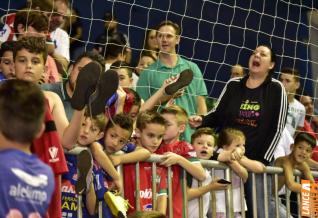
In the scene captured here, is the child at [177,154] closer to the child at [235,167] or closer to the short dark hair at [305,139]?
the child at [235,167]

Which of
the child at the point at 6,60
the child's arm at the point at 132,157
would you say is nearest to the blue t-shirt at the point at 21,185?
the child's arm at the point at 132,157

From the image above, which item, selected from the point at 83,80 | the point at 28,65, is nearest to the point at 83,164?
the point at 83,80

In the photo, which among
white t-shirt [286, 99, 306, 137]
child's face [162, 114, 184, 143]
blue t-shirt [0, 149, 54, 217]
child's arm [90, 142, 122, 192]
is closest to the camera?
blue t-shirt [0, 149, 54, 217]

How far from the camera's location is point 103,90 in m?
6.25

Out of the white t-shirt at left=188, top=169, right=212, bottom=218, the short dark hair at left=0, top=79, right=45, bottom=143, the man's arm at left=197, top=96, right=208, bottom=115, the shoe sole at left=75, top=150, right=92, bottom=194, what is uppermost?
the short dark hair at left=0, top=79, right=45, bottom=143

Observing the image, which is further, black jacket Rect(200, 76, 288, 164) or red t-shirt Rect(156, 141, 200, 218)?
black jacket Rect(200, 76, 288, 164)

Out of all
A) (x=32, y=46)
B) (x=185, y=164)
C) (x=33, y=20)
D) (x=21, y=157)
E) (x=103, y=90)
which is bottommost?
(x=185, y=164)

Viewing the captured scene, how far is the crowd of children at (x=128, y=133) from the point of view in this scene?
4520mm

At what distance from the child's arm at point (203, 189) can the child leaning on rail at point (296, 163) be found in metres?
0.89

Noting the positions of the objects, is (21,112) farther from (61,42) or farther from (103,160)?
(61,42)

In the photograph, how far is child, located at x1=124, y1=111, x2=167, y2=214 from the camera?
7168 millimetres

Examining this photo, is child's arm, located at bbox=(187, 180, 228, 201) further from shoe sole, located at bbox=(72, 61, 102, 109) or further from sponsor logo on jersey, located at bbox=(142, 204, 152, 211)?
shoe sole, located at bbox=(72, 61, 102, 109)

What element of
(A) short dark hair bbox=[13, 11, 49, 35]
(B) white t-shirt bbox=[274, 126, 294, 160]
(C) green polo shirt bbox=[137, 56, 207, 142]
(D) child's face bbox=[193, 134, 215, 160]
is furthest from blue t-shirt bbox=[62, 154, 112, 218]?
A: (B) white t-shirt bbox=[274, 126, 294, 160]

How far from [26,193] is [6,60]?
2872 mm
